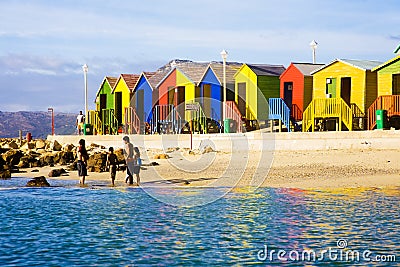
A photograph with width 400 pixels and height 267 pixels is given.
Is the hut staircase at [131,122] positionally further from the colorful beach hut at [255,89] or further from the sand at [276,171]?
the sand at [276,171]

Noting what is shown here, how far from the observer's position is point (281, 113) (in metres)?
30.8

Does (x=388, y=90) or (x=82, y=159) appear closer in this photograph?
(x=82, y=159)

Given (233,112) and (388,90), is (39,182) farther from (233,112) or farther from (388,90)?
(388,90)

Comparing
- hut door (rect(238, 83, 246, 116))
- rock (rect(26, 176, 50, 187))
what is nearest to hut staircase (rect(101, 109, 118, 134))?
hut door (rect(238, 83, 246, 116))

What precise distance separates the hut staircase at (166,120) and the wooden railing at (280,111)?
566cm

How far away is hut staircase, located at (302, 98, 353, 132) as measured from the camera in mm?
27891

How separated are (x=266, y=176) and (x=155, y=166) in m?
4.84

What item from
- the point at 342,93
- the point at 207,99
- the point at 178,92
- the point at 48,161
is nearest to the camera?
the point at 48,161

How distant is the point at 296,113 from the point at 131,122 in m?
9.91

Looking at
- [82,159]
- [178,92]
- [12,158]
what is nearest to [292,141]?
[82,159]

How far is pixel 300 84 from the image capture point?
33375mm

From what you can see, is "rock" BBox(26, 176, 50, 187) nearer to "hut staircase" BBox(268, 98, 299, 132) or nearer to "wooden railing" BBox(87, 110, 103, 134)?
"hut staircase" BBox(268, 98, 299, 132)

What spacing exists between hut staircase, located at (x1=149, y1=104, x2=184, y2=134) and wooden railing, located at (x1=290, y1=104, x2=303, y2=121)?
574 cm

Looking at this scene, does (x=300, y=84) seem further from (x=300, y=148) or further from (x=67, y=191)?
(x=67, y=191)
